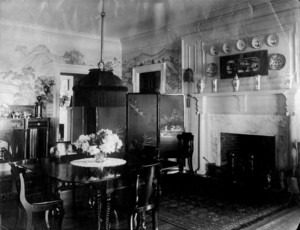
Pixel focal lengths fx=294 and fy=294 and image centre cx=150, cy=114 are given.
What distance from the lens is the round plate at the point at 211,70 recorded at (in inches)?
230

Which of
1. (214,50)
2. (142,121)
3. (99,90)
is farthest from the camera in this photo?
(142,121)

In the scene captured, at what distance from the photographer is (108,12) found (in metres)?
5.64

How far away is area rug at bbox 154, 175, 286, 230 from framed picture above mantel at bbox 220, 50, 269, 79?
2069mm

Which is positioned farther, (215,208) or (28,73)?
(28,73)

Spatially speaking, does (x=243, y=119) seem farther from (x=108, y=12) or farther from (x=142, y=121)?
(x=108, y=12)

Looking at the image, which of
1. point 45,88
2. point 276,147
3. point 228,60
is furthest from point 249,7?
point 45,88

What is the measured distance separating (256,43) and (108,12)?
2805 mm

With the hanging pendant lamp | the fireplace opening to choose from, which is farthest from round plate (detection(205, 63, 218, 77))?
the hanging pendant lamp

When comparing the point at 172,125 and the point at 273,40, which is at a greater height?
the point at 273,40

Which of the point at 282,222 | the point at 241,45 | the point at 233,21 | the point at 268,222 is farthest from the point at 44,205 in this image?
the point at 233,21

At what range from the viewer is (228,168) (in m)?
5.57

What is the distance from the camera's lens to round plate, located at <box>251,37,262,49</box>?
17.0 ft

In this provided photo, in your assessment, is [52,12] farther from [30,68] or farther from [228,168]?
[228,168]

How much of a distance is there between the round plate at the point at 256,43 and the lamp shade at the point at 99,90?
9.88ft
